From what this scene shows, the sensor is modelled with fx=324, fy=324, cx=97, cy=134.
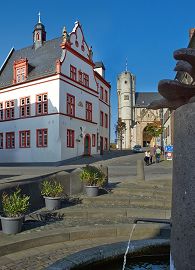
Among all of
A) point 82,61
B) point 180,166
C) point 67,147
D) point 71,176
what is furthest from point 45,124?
point 180,166

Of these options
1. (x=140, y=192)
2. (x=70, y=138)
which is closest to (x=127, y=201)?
(x=140, y=192)

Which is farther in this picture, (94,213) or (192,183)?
(94,213)

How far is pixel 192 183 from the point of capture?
3311 mm

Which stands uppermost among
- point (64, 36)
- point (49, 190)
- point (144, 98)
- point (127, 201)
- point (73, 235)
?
point (144, 98)

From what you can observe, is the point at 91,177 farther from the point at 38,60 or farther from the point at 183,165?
the point at 38,60

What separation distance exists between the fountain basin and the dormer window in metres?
34.7

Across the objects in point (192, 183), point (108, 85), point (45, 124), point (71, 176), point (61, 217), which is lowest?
point (61, 217)

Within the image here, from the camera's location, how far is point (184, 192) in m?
3.40

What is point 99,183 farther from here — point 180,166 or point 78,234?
point 180,166

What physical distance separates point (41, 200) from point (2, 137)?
32.3 metres

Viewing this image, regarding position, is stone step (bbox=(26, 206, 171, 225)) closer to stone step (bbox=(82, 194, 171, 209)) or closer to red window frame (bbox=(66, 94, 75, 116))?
stone step (bbox=(82, 194, 171, 209))

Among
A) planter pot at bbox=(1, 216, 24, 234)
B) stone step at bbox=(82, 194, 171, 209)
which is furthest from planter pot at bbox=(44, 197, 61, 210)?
planter pot at bbox=(1, 216, 24, 234)

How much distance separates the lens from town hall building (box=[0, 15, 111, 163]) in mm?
34969

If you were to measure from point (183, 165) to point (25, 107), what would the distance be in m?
35.8
